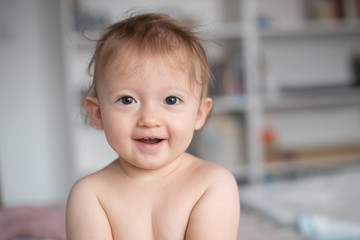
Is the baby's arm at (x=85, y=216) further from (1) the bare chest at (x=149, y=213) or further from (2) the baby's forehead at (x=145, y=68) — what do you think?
(2) the baby's forehead at (x=145, y=68)

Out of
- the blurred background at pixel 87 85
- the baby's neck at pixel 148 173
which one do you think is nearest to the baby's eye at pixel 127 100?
the baby's neck at pixel 148 173

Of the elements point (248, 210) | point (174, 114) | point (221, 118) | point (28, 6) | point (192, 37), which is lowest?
point (248, 210)

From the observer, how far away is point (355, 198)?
178 centimetres

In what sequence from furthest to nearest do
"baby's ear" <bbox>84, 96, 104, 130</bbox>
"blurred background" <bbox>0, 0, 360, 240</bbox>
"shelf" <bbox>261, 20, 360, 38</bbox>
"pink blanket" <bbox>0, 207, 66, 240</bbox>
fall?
"shelf" <bbox>261, 20, 360, 38</bbox>
"blurred background" <bbox>0, 0, 360, 240</bbox>
"pink blanket" <bbox>0, 207, 66, 240</bbox>
"baby's ear" <bbox>84, 96, 104, 130</bbox>

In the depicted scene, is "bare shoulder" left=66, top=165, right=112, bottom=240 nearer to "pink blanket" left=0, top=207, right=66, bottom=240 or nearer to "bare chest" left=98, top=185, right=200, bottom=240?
"bare chest" left=98, top=185, right=200, bottom=240

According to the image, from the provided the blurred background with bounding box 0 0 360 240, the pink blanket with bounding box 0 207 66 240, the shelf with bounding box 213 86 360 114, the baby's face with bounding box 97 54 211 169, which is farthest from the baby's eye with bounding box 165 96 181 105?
the shelf with bounding box 213 86 360 114

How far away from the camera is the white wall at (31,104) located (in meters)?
2.89

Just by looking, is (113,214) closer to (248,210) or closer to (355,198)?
(248,210)

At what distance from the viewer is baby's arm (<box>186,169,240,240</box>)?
0.74 m

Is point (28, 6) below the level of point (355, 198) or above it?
above

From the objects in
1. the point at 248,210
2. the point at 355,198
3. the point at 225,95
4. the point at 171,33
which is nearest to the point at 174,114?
the point at 171,33

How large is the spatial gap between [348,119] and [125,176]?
328 centimetres

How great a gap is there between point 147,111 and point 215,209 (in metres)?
0.21

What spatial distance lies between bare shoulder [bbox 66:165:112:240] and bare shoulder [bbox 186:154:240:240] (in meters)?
0.15
